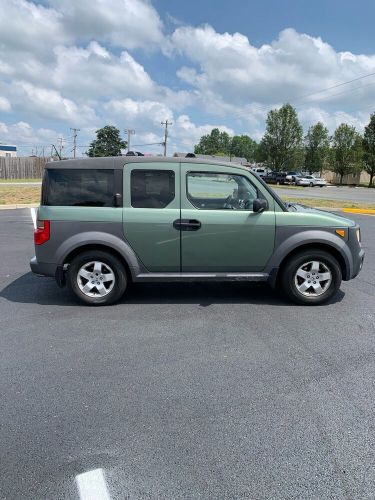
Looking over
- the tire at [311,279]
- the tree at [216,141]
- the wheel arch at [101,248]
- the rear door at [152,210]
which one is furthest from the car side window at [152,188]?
→ the tree at [216,141]

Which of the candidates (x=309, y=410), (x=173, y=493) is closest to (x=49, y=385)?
(x=173, y=493)

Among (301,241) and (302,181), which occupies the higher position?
(302,181)

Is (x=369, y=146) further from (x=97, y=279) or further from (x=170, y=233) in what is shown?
(x=97, y=279)

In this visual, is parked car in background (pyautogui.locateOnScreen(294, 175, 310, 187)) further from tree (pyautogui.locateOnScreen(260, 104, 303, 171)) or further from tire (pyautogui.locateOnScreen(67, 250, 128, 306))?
tire (pyautogui.locateOnScreen(67, 250, 128, 306))

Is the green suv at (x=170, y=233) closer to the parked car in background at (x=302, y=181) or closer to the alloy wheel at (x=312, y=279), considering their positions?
the alloy wheel at (x=312, y=279)

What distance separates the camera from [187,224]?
517 centimetres

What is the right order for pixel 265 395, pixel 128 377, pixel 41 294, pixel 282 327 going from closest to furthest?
pixel 265 395 < pixel 128 377 < pixel 282 327 < pixel 41 294

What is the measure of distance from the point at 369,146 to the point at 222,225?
184 feet

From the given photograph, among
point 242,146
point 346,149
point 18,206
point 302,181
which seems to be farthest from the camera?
point 242,146

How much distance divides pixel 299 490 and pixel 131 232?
3.49 metres

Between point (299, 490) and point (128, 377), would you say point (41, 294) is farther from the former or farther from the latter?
point (299, 490)

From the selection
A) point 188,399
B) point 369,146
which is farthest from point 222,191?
point 369,146

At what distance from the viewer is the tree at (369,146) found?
53562mm

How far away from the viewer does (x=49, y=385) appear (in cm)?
335
